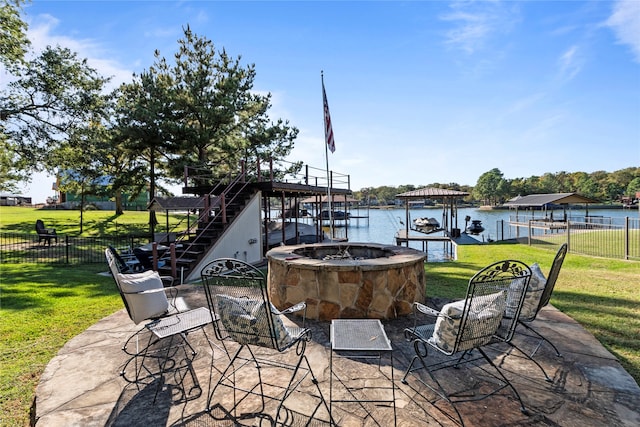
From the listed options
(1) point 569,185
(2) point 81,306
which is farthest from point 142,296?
(1) point 569,185

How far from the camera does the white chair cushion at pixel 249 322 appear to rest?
2432mm

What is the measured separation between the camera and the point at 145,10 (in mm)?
8273

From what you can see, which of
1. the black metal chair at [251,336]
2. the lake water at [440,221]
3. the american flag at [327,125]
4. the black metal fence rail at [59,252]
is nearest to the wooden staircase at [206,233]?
the american flag at [327,125]

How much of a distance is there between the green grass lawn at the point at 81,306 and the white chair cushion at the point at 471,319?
163 centimetres

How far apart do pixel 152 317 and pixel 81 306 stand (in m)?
3.08

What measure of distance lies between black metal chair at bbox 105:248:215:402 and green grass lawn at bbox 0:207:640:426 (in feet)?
2.69

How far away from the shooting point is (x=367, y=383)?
2740mm

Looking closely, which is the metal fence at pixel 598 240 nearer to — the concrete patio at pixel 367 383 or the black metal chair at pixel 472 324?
the concrete patio at pixel 367 383

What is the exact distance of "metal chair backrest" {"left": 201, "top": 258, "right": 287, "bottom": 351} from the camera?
2.41 metres

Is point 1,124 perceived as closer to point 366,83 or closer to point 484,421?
point 366,83

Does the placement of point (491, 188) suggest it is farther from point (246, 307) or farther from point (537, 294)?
point (246, 307)

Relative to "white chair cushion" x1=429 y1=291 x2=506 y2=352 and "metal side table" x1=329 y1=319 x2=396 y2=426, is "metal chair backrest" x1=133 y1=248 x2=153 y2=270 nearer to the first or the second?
"metal side table" x1=329 y1=319 x2=396 y2=426

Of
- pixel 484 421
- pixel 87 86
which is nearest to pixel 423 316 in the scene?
pixel 484 421

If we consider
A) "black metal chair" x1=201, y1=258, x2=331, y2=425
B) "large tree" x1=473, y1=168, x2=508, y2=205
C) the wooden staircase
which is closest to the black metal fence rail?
the wooden staircase
